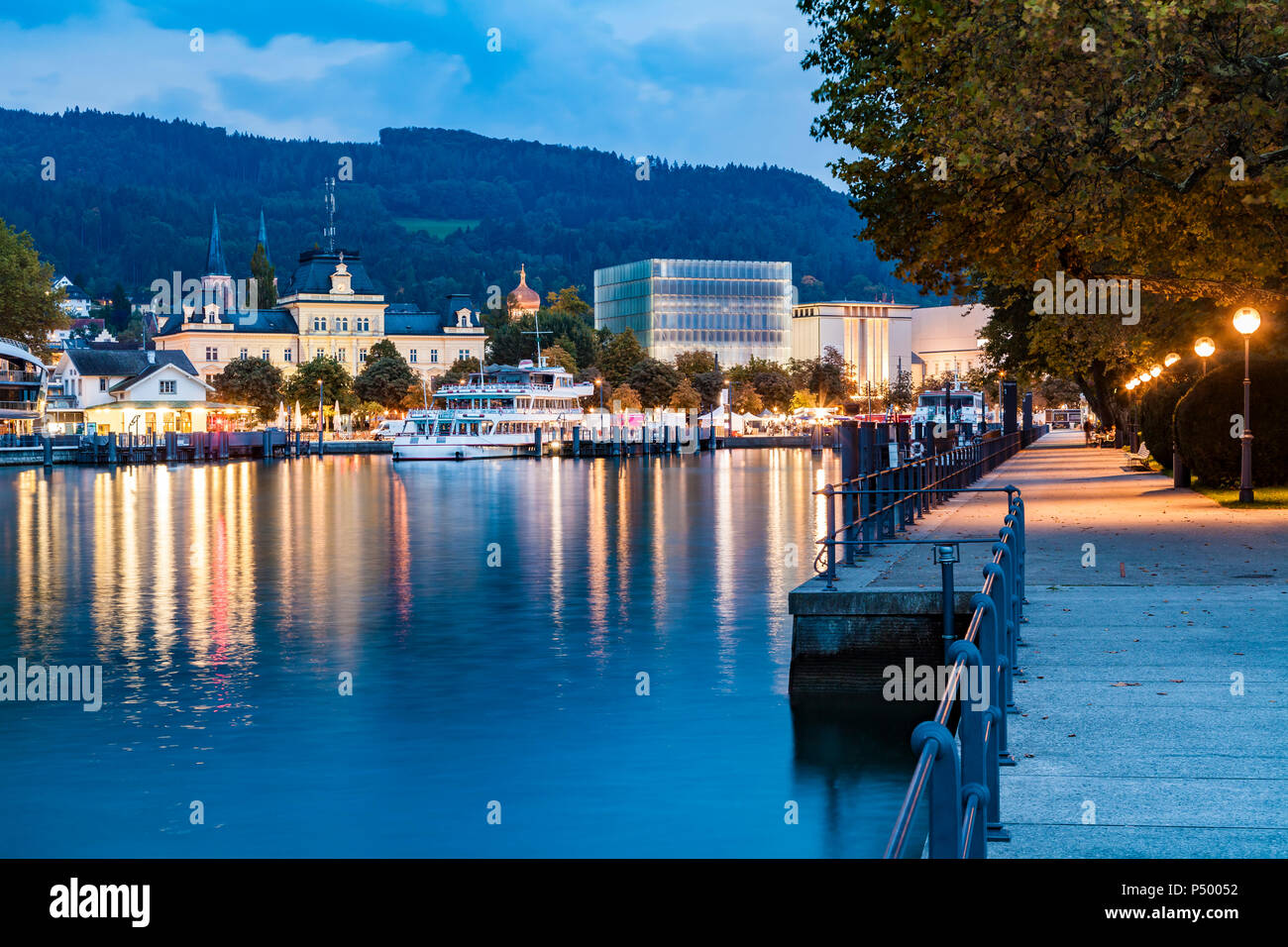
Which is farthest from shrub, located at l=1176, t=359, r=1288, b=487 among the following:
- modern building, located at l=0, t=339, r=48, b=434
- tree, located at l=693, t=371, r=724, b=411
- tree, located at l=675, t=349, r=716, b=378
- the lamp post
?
tree, located at l=675, t=349, r=716, b=378

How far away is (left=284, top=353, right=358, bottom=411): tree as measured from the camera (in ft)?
516

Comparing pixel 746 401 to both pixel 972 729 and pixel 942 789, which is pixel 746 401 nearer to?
pixel 972 729

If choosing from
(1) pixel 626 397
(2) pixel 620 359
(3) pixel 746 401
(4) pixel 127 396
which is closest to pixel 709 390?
(3) pixel 746 401

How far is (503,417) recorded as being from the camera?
137 meters

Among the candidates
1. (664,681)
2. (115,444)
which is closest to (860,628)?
(664,681)

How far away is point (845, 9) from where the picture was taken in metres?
30.7

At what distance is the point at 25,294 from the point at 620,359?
8375 cm

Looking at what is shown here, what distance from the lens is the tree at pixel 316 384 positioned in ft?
516

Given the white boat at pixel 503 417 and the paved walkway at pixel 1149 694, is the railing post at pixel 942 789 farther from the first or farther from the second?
the white boat at pixel 503 417

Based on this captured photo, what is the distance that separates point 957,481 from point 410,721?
23.3 m

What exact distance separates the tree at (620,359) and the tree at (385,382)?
913 inches

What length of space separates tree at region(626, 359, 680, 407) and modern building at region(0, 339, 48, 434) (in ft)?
203

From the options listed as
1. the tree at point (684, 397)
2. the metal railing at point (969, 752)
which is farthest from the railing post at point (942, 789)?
the tree at point (684, 397)
